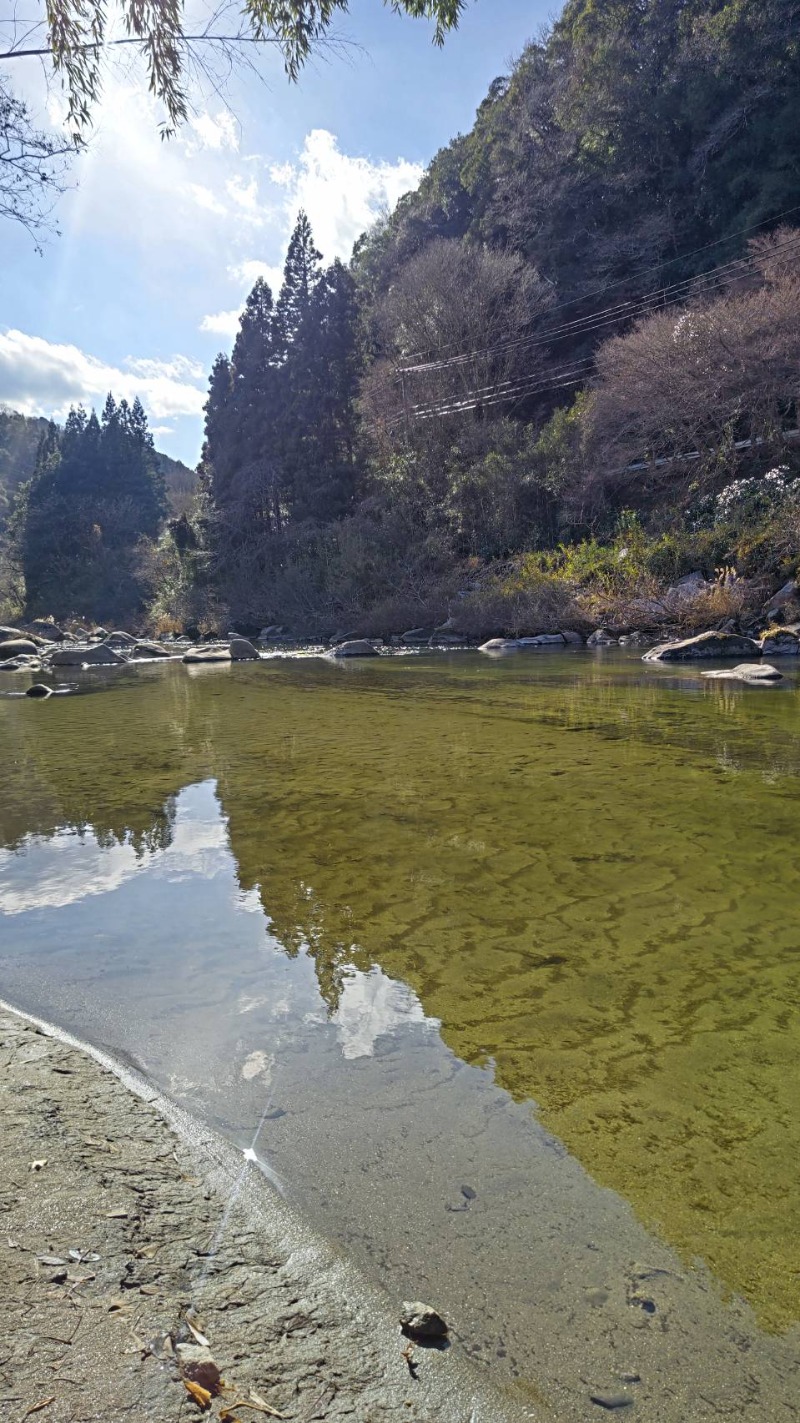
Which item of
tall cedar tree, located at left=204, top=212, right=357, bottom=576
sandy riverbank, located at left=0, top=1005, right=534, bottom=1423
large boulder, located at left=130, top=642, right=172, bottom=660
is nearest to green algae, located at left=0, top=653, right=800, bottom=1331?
sandy riverbank, located at left=0, top=1005, right=534, bottom=1423

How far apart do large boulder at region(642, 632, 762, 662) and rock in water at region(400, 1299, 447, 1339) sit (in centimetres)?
1407

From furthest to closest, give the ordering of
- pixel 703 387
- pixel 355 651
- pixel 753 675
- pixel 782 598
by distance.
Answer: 1. pixel 703 387
2. pixel 355 651
3. pixel 782 598
4. pixel 753 675

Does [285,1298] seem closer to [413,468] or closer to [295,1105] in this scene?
[295,1105]

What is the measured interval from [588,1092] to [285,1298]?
943 millimetres

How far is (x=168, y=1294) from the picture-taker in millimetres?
1308

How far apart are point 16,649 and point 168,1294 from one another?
24.7 metres

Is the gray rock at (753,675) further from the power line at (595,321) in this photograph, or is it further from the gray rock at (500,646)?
the power line at (595,321)

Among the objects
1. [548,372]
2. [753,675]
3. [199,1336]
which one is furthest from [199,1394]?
[548,372]

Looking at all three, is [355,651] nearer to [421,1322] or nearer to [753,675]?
[753,675]

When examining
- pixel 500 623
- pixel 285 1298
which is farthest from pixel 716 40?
pixel 285 1298

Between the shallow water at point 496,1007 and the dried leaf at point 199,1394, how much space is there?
390 millimetres

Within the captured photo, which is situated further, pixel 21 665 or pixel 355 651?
pixel 21 665

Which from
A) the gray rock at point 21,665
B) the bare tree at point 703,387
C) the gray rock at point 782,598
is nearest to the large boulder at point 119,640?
the gray rock at point 21,665

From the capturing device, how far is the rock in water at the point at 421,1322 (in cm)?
127
